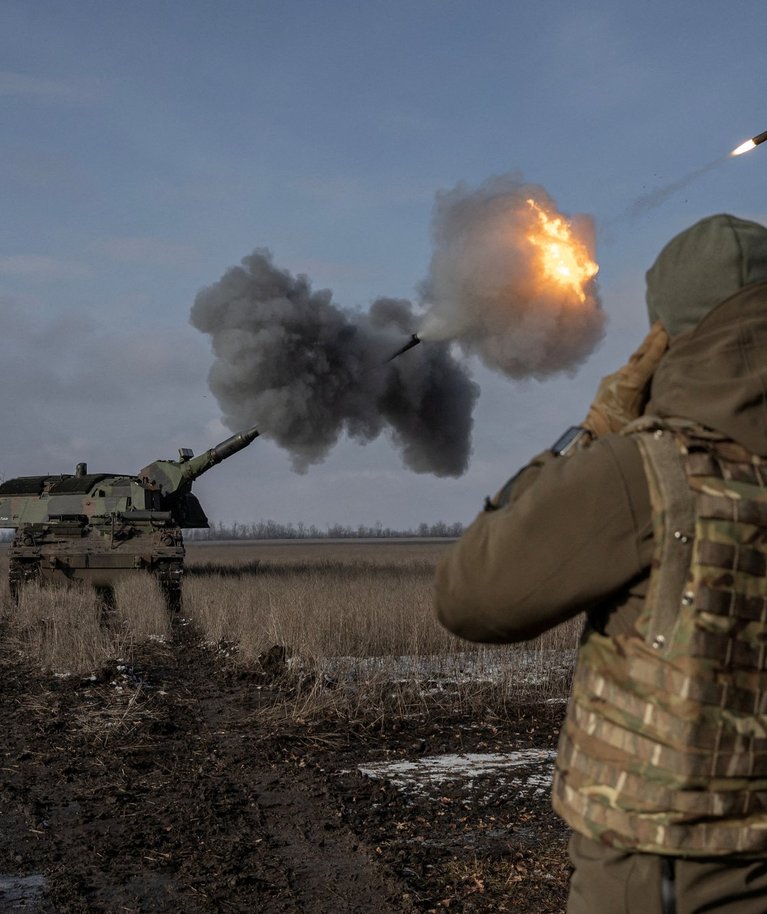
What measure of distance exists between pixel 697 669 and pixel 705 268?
0.73 metres

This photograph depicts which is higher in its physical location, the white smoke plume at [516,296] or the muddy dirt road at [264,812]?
the white smoke plume at [516,296]

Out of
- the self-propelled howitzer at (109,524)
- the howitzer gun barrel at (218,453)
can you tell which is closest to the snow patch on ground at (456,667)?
the self-propelled howitzer at (109,524)

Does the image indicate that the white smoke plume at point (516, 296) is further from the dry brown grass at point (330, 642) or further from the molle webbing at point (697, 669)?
the molle webbing at point (697, 669)

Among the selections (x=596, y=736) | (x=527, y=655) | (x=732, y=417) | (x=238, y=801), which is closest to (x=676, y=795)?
(x=596, y=736)

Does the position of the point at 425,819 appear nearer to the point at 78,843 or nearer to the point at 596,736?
the point at 78,843

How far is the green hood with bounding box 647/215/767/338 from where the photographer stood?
183 cm

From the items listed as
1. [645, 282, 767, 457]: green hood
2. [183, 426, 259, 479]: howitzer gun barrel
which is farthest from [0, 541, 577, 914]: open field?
[183, 426, 259, 479]: howitzer gun barrel

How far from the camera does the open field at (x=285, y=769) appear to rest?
4.48 metres

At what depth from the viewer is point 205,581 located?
65.7ft

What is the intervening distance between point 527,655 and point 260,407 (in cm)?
1146

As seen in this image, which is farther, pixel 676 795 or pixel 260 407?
pixel 260 407

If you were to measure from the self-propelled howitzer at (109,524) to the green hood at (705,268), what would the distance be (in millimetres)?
16654

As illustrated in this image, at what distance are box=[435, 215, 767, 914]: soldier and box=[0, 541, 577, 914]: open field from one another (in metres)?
2.67

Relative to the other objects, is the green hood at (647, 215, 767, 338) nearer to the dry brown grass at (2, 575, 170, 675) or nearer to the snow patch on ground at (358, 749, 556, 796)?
the snow patch on ground at (358, 749, 556, 796)
